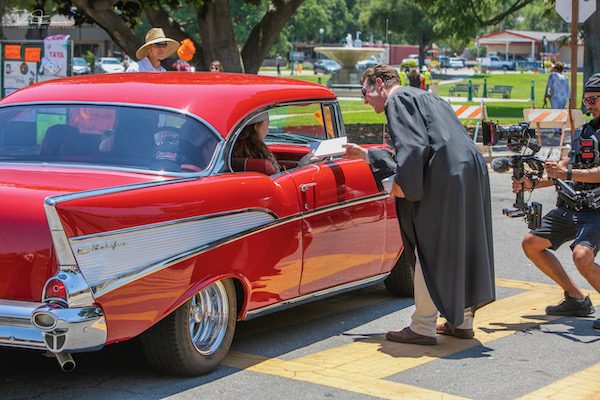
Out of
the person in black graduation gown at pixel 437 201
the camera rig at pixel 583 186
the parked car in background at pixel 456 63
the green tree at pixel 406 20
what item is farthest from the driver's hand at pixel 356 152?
the parked car in background at pixel 456 63

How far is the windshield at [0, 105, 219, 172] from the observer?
6258 mm

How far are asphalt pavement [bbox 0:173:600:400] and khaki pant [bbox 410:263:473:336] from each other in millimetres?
129

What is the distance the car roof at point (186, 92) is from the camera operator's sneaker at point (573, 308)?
2.32m

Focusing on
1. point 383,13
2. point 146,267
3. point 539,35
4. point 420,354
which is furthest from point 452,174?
point 539,35

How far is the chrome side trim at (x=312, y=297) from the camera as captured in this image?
6.43 metres

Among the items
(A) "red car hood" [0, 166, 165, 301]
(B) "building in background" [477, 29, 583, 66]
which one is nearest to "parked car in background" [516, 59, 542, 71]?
(B) "building in background" [477, 29, 583, 66]

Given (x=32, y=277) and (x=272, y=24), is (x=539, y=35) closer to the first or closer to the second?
(x=272, y=24)

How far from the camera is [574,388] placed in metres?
5.90

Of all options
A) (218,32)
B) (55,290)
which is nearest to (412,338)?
(55,290)

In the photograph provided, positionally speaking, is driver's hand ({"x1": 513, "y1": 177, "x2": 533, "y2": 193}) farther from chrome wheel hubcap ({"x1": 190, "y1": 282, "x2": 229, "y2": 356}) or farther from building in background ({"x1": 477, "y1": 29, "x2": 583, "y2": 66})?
building in background ({"x1": 477, "y1": 29, "x2": 583, "y2": 66})

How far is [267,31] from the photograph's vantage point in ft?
65.9

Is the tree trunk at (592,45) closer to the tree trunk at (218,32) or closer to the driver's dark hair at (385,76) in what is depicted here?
the tree trunk at (218,32)

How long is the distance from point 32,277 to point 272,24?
15187 mm

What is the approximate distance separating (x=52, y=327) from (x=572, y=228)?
3.78 metres
